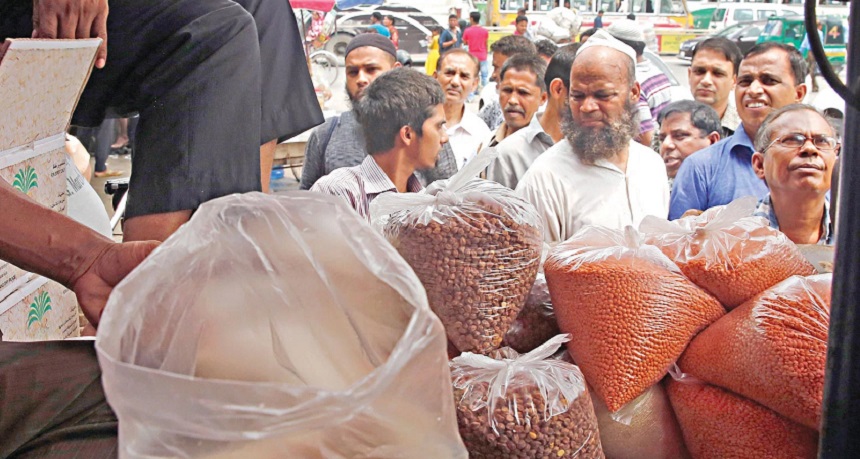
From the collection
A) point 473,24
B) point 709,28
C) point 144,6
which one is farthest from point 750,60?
point 709,28

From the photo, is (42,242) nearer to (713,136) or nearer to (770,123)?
(770,123)

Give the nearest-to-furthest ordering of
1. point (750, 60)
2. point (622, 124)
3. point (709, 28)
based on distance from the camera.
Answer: point (622, 124) → point (750, 60) → point (709, 28)

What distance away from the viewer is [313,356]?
802 millimetres

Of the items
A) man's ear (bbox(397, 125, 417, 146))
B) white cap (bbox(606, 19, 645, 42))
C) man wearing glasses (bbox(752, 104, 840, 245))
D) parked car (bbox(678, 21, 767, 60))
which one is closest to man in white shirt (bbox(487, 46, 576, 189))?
man's ear (bbox(397, 125, 417, 146))

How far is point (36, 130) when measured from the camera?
129 centimetres

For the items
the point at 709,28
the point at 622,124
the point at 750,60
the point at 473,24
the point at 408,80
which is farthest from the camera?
the point at 709,28

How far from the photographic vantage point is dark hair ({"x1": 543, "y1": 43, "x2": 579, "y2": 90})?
12.1ft

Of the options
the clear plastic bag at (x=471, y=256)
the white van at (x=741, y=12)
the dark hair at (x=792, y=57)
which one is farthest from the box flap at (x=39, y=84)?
the white van at (x=741, y=12)

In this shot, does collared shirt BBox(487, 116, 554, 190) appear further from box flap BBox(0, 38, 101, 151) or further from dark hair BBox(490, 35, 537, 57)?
box flap BBox(0, 38, 101, 151)

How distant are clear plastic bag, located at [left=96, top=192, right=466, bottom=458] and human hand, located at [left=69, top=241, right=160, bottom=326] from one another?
183 mm

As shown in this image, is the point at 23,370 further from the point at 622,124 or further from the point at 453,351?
the point at 622,124

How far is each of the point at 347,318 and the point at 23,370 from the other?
0.47 meters

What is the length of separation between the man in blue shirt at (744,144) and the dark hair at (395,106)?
1.23m

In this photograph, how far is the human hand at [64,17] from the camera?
124 cm
